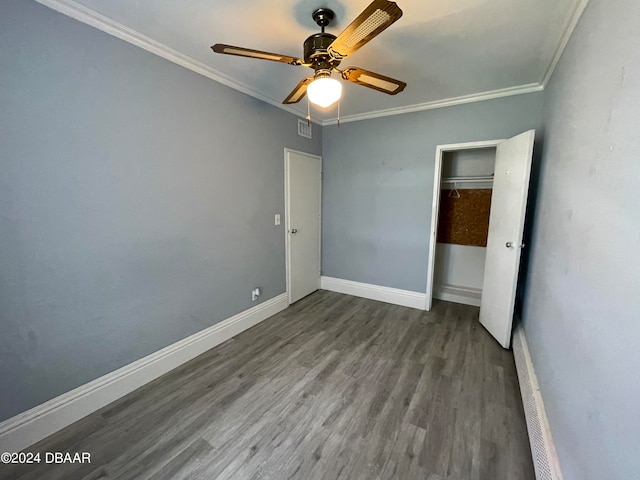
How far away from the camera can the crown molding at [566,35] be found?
1464 millimetres

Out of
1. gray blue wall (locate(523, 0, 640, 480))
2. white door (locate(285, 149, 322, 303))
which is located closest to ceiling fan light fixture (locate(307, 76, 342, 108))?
gray blue wall (locate(523, 0, 640, 480))

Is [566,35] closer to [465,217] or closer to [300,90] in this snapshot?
[300,90]

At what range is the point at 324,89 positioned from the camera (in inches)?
61.1

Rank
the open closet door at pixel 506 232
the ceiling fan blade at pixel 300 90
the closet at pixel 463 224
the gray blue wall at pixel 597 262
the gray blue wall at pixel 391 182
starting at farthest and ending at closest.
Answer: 1. the closet at pixel 463 224
2. the gray blue wall at pixel 391 182
3. the open closet door at pixel 506 232
4. the ceiling fan blade at pixel 300 90
5. the gray blue wall at pixel 597 262

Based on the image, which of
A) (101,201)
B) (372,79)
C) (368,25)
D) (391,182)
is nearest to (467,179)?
(391,182)

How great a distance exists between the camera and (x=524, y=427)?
1.65 meters

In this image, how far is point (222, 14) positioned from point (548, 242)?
2.65 m

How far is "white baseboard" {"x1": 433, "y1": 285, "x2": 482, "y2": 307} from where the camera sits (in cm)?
355

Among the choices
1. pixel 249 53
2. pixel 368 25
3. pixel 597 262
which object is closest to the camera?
pixel 597 262

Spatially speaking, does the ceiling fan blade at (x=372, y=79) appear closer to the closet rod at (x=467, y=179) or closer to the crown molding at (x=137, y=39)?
the crown molding at (x=137, y=39)

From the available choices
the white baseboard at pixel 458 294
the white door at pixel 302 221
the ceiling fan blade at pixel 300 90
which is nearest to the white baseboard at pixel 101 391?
the white door at pixel 302 221

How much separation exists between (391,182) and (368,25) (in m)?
2.45

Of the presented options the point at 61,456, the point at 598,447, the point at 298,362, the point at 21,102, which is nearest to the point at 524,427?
the point at 598,447

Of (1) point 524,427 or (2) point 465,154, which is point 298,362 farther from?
(2) point 465,154
